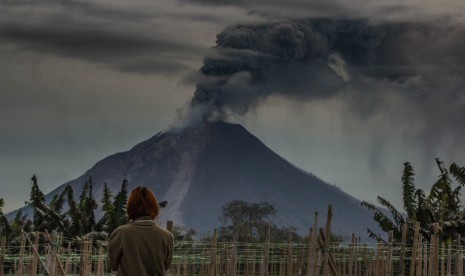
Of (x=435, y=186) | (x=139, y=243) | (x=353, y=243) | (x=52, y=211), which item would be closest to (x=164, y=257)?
(x=139, y=243)

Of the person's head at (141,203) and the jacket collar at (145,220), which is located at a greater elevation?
the person's head at (141,203)

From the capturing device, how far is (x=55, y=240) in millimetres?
21109

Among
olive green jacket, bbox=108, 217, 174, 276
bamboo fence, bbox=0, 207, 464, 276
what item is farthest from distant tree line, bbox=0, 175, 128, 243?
olive green jacket, bbox=108, 217, 174, 276

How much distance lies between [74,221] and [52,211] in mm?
1115

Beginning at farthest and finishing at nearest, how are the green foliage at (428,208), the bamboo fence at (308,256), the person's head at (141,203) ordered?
the green foliage at (428,208)
the bamboo fence at (308,256)
the person's head at (141,203)

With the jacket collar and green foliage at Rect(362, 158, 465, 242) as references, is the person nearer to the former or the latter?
the jacket collar

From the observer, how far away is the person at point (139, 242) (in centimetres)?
785

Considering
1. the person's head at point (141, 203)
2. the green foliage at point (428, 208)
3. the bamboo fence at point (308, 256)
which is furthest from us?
the green foliage at point (428, 208)

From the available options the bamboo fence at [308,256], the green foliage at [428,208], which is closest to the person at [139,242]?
the bamboo fence at [308,256]

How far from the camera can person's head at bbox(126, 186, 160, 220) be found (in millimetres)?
7809

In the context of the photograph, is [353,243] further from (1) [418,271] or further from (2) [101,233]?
(2) [101,233]

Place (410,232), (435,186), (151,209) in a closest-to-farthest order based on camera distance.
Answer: (151,209) < (410,232) < (435,186)

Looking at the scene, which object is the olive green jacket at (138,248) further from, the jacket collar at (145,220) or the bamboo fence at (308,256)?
the bamboo fence at (308,256)

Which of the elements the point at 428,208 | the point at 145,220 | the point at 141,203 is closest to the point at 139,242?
the point at 145,220
